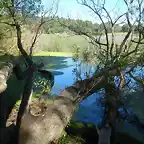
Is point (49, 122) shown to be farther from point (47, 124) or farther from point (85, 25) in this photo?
Answer: point (85, 25)

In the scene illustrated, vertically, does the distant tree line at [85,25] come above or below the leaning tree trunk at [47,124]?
above

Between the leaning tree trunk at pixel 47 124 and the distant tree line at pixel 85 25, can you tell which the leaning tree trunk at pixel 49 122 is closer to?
the leaning tree trunk at pixel 47 124

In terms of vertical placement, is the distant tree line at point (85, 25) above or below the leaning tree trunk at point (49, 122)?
above

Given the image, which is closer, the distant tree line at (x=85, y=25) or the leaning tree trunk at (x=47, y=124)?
the leaning tree trunk at (x=47, y=124)

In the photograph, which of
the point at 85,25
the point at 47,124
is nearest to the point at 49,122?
the point at 47,124

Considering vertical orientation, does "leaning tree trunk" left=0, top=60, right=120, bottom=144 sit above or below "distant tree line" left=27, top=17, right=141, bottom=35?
below

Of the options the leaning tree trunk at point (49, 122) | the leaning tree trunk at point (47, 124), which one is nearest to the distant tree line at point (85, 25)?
the leaning tree trunk at point (49, 122)

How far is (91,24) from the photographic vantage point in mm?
9305

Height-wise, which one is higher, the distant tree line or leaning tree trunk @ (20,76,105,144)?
the distant tree line

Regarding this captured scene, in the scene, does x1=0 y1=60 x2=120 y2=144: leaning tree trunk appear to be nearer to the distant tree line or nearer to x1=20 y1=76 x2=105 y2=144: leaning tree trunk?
x1=20 y1=76 x2=105 y2=144: leaning tree trunk

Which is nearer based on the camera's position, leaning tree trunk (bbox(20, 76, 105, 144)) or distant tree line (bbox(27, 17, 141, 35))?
leaning tree trunk (bbox(20, 76, 105, 144))

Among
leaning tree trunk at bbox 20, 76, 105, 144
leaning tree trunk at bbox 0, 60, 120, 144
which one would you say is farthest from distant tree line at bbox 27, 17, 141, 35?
leaning tree trunk at bbox 20, 76, 105, 144

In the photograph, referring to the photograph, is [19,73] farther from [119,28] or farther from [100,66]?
[119,28]

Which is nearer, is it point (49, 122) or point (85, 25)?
point (49, 122)
